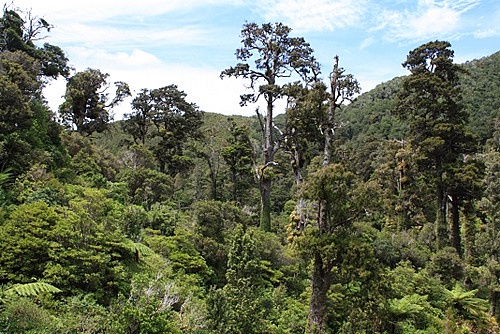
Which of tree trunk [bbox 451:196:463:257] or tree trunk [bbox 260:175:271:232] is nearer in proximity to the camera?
tree trunk [bbox 260:175:271:232]

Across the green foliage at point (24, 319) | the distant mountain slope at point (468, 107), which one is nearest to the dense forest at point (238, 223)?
the green foliage at point (24, 319)

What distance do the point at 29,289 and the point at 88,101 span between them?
1675 cm

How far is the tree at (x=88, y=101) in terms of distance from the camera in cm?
2130

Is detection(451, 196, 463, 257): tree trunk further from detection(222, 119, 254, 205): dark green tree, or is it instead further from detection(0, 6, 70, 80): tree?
detection(0, 6, 70, 80): tree

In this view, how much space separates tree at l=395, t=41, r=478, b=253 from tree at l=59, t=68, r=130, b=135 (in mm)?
15841

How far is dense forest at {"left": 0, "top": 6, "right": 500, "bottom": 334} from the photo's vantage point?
840 cm

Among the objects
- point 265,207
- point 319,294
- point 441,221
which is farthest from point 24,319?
point 441,221

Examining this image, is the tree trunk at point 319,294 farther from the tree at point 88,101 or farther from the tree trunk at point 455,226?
the tree at point 88,101

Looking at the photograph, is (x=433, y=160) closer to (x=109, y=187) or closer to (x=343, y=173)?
(x=343, y=173)

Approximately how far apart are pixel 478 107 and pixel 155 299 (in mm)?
69281

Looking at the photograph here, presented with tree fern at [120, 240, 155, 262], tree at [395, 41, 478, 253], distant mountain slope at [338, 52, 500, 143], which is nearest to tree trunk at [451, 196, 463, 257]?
tree at [395, 41, 478, 253]

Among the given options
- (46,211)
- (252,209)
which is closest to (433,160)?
(252,209)

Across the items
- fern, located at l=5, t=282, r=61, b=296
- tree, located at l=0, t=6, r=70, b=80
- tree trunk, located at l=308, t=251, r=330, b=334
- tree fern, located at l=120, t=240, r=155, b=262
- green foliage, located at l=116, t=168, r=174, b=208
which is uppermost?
tree, located at l=0, t=6, r=70, b=80

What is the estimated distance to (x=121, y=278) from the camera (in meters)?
9.32
